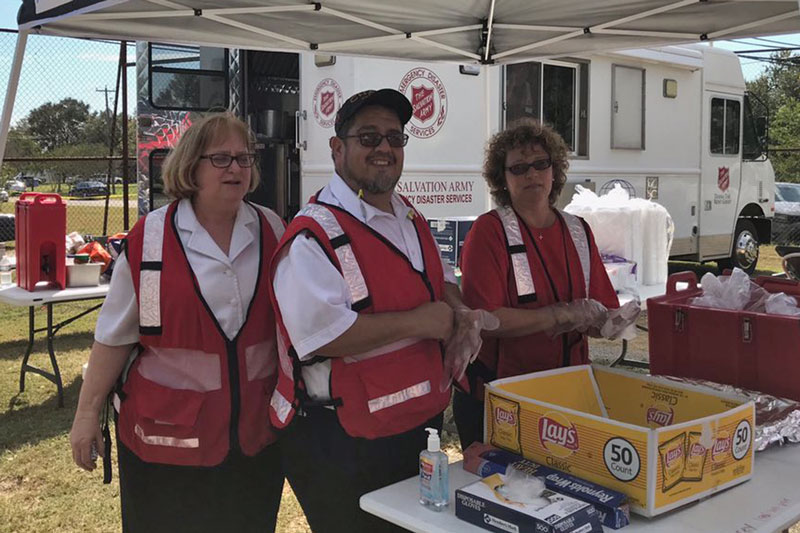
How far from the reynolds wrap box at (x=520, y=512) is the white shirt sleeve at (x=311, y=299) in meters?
0.47

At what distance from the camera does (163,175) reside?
2186 mm

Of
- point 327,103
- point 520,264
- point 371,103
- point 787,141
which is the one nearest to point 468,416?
point 520,264

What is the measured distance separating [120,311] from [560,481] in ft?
3.98

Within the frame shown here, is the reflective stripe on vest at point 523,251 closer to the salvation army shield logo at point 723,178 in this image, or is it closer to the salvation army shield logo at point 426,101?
the salvation army shield logo at point 426,101

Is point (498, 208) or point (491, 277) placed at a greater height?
point (498, 208)

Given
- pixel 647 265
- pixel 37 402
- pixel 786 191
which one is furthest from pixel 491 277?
pixel 786 191

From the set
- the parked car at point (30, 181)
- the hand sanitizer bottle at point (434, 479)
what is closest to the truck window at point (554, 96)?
the hand sanitizer bottle at point (434, 479)

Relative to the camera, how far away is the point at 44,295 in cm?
473

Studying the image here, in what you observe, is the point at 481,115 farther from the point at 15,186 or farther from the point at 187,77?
the point at 15,186

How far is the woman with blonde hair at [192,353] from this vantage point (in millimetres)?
2023

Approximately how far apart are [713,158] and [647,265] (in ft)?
15.7

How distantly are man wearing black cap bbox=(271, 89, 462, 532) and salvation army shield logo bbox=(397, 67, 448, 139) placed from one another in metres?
3.76

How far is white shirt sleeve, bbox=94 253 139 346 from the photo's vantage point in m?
2.04

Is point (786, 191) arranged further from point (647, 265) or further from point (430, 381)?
point (430, 381)
